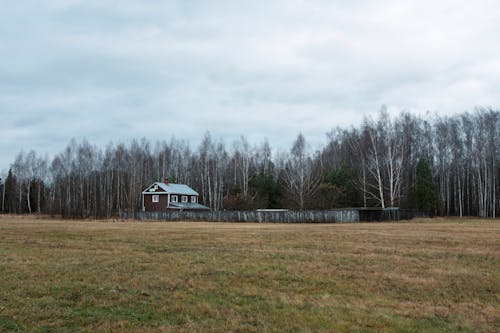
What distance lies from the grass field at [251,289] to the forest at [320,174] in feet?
126

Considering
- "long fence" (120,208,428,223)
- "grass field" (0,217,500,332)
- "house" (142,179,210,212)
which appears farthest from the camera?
"house" (142,179,210,212)

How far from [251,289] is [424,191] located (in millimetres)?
55301

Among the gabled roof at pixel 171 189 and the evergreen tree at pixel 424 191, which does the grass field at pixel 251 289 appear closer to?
the evergreen tree at pixel 424 191

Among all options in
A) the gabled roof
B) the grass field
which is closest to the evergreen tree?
the gabled roof

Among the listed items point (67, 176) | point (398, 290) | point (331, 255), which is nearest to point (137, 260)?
point (331, 255)

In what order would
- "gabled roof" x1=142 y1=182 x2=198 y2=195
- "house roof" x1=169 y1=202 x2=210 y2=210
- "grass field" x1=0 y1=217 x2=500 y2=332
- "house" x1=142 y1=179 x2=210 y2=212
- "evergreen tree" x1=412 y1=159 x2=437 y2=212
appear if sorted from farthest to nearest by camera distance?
"gabled roof" x1=142 y1=182 x2=198 y2=195
"house" x1=142 y1=179 x2=210 y2=212
"house roof" x1=169 y1=202 x2=210 y2=210
"evergreen tree" x1=412 y1=159 x2=437 y2=212
"grass field" x1=0 y1=217 x2=500 y2=332

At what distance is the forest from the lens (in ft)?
195

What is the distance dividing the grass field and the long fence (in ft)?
88.7

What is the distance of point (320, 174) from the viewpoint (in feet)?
219

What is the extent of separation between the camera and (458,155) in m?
67.3

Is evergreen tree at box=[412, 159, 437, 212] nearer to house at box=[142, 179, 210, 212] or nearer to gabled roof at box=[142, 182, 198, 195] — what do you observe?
house at box=[142, 179, 210, 212]

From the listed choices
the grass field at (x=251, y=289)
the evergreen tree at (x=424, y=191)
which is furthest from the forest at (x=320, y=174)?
the grass field at (x=251, y=289)

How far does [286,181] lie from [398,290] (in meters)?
56.6

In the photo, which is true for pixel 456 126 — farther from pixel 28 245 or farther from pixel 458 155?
pixel 28 245
